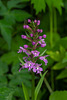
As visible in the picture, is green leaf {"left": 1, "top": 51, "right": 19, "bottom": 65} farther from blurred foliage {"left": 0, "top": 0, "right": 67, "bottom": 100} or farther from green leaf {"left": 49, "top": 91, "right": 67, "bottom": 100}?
green leaf {"left": 49, "top": 91, "right": 67, "bottom": 100}

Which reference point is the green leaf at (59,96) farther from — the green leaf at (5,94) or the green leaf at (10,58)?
the green leaf at (10,58)

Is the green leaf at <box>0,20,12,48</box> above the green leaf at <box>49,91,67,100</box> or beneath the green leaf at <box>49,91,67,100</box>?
above

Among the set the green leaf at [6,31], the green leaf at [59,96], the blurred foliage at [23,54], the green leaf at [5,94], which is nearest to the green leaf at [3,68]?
the blurred foliage at [23,54]

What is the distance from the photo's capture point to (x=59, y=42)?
81.3 inches

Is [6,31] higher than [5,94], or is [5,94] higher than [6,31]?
[6,31]

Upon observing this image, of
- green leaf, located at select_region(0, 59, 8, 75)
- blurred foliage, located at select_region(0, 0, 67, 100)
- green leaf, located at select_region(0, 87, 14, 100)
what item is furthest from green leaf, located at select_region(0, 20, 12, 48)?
green leaf, located at select_region(0, 87, 14, 100)

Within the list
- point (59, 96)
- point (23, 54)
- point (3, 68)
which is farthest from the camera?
point (23, 54)

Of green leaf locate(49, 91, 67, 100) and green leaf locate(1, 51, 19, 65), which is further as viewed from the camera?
green leaf locate(1, 51, 19, 65)

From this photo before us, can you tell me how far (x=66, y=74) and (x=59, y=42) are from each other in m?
0.45

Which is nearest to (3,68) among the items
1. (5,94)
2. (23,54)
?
(23,54)

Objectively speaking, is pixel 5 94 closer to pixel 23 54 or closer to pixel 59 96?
pixel 59 96

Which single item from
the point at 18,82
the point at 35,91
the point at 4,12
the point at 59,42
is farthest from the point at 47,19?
the point at 35,91

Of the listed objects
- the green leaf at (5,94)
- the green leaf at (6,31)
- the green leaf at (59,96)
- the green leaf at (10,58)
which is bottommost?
the green leaf at (10,58)

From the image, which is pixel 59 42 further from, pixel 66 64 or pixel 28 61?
pixel 28 61
